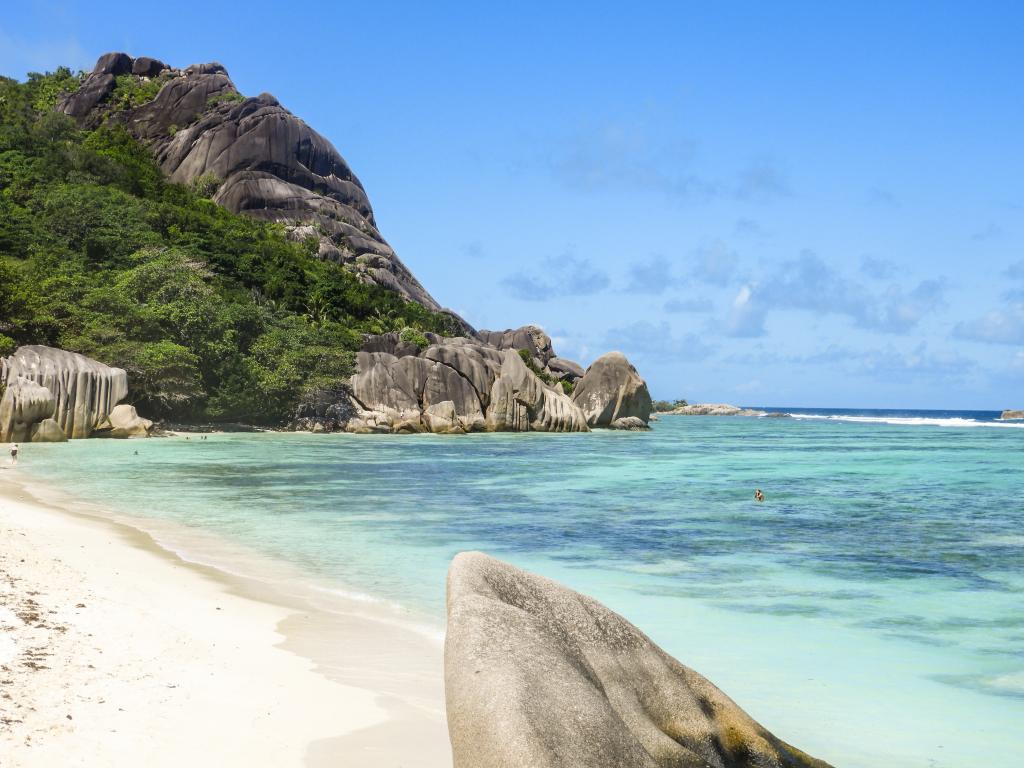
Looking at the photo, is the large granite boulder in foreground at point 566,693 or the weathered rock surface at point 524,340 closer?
the large granite boulder in foreground at point 566,693

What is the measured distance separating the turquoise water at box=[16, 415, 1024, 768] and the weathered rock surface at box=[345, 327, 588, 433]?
59.4 feet

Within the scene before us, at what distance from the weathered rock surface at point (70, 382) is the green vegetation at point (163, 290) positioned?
5.25ft

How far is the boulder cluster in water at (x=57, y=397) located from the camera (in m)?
27.3

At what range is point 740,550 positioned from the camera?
39.7 feet

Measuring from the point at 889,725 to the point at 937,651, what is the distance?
7.20ft

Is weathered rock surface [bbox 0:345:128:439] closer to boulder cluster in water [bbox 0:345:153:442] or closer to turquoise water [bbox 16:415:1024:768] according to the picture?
boulder cluster in water [bbox 0:345:153:442]

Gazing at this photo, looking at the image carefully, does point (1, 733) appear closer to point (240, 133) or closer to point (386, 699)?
point (386, 699)

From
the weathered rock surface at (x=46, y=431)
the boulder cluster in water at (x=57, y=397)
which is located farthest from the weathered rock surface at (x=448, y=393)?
the weathered rock surface at (x=46, y=431)

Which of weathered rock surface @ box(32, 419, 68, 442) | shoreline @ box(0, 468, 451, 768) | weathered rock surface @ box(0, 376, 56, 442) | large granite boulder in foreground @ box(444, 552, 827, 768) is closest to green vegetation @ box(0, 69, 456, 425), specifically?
weathered rock surface @ box(0, 376, 56, 442)

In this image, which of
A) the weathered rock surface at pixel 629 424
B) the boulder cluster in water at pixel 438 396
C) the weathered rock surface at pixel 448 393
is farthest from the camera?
the weathered rock surface at pixel 629 424

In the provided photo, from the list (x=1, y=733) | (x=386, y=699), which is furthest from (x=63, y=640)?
(x=386, y=699)

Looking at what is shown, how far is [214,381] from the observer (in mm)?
41875

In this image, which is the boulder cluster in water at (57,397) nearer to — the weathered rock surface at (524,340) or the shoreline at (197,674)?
the shoreline at (197,674)

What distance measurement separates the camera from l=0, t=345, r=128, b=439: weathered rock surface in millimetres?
27797
